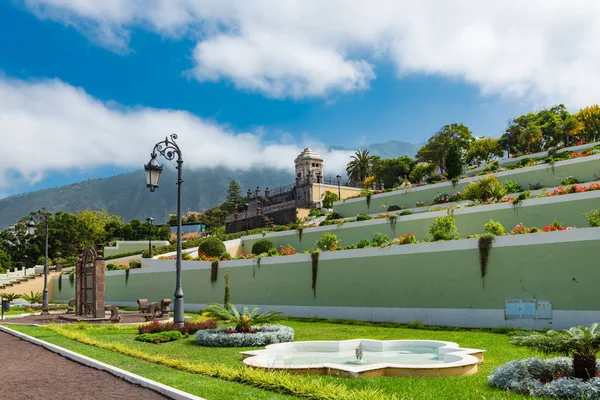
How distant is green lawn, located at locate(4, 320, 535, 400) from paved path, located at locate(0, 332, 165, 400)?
1.90 ft

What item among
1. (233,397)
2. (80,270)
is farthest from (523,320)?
(80,270)

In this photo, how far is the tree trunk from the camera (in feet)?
22.0

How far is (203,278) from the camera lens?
29.4 metres

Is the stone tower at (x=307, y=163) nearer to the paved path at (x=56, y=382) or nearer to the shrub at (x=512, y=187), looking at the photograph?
the shrub at (x=512, y=187)

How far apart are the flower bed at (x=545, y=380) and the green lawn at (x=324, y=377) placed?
23 centimetres

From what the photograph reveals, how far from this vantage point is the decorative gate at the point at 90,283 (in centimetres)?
2192

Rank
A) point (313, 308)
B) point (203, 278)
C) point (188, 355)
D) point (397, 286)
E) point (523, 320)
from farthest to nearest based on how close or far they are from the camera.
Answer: point (203, 278)
point (313, 308)
point (397, 286)
point (523, 320)
point (188, 355)

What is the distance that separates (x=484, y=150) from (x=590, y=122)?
12.8m

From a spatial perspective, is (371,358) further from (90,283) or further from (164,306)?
(90,283)

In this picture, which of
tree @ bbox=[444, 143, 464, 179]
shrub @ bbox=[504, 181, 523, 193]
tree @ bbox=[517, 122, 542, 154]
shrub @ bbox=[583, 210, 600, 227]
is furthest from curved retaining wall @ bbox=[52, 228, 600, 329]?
tree @ bbox=[517, 122, 542, 154]

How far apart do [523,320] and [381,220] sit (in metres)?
14.0

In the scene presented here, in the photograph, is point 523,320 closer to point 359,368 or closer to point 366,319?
point 366,319

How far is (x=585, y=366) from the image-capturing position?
6734mm

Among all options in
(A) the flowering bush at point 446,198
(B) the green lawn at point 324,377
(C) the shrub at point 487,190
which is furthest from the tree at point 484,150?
(B) the green lawn at point 324,377
